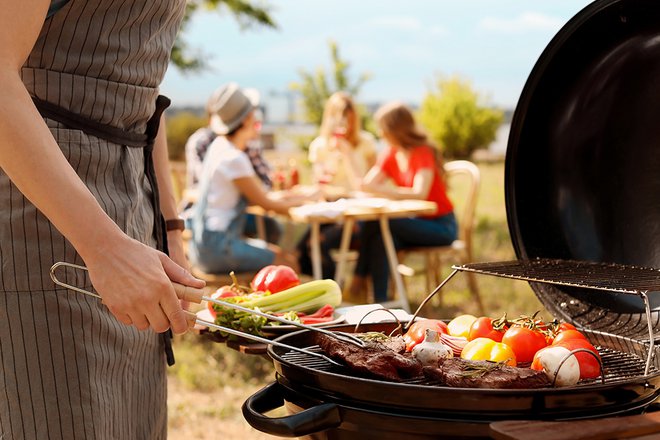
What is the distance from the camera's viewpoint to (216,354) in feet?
19.7

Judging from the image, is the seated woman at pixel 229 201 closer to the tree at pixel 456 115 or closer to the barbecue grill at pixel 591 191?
the barbecue grill at pixel 591 191

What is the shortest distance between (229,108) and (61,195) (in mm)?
5162

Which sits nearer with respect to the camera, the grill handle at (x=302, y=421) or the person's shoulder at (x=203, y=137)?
the grill handle at (x=302, y=421)

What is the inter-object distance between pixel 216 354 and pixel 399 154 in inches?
96.5

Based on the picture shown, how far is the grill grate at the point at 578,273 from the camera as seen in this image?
5.31ft

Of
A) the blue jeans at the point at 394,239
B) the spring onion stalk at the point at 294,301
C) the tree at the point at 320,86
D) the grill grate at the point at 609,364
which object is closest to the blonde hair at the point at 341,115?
the blue jeans at the point at 394,239

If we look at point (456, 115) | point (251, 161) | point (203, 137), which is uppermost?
point (456, 115)

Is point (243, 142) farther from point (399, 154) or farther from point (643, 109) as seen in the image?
point (643, 109)

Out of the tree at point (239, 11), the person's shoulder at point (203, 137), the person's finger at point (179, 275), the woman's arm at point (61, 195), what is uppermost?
the tree at point (239, 11)

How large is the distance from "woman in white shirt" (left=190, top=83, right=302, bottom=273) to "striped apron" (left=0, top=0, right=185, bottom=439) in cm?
434

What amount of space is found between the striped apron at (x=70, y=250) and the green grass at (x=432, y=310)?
3463mm

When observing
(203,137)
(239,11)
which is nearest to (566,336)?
(203,137)

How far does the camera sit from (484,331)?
75.6 inches

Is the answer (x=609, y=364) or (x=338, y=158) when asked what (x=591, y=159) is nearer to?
(x=609, y=364)
